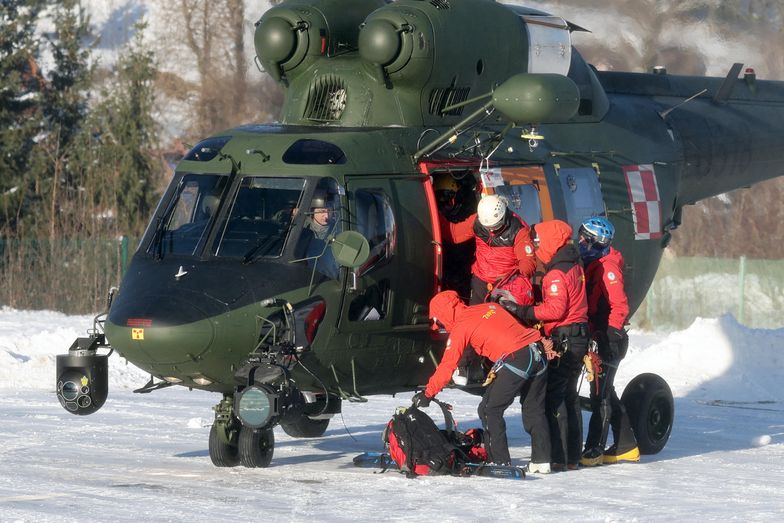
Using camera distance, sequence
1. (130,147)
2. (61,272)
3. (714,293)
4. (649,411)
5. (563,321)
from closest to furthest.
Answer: (563,321) → (649,411) → (61,272) → (714,293) → (130,147)

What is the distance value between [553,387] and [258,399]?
104 inches

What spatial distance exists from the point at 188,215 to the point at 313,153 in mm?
1096

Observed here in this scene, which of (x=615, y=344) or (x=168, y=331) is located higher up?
(x=168, y=331)

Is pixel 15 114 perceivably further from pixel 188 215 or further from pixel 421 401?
pixel 421 401

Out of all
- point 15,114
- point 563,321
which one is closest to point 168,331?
point 563,321

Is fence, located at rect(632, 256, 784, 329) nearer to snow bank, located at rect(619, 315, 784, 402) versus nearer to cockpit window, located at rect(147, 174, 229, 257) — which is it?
snow bank, located at rect(619, 315, 784, 402)

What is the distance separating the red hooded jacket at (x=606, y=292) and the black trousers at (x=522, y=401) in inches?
48.8

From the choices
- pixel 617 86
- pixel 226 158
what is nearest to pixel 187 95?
pixel 617 86

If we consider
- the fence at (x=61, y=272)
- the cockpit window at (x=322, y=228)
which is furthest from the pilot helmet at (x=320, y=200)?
the fence at (x=61, y=272)

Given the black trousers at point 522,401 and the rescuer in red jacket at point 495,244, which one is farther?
the rescuer in red jacket at point 495,244

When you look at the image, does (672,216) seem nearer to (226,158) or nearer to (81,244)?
(226,158)

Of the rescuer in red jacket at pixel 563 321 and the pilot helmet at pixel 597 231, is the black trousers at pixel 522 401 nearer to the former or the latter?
the rescuer in red jacket at pixel 563 321

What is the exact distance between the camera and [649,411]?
12.4m

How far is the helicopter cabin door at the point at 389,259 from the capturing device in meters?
10.5
